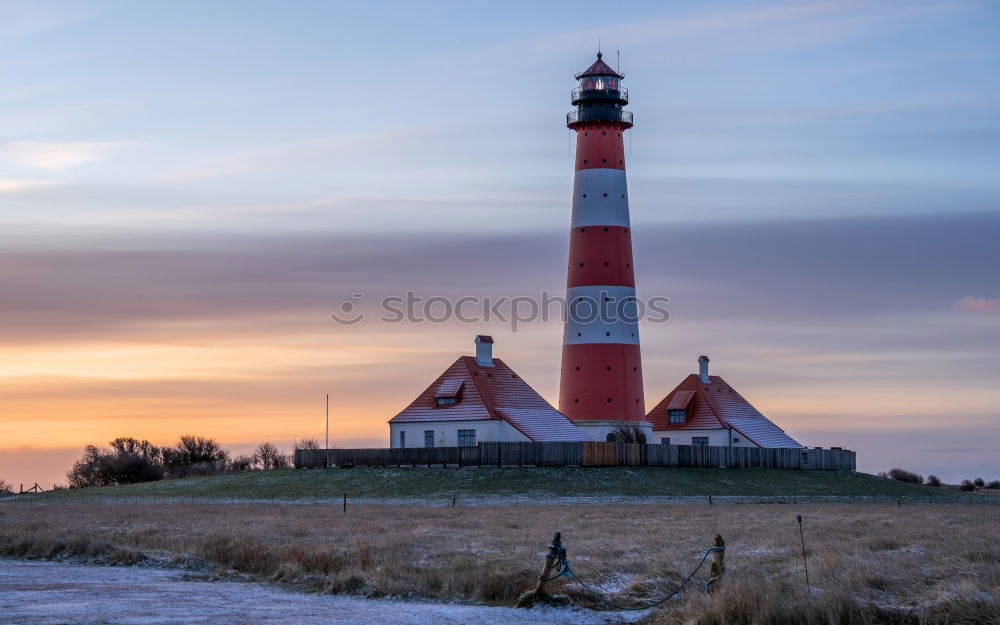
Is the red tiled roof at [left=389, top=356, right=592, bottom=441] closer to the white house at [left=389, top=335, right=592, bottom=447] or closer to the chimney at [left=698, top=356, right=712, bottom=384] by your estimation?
the white house at [left=389, top=335, right=592, bottom=447]

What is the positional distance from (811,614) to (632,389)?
47156mm

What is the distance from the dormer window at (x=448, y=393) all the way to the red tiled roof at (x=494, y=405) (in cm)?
17

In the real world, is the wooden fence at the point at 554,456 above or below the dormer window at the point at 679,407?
below

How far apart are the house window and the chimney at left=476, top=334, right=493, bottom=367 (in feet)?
16.8

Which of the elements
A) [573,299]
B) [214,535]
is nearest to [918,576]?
[214,535]

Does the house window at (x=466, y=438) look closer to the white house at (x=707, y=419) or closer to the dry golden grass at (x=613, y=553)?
the white house at (x=707, y=419)

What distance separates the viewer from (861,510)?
4494 centimetres

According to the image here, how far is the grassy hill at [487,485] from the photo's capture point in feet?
Result: 178

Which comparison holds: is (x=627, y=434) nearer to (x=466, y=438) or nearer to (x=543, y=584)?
(x=466, y=438)

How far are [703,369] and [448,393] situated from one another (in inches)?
837

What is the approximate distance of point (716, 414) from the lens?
3002 inches

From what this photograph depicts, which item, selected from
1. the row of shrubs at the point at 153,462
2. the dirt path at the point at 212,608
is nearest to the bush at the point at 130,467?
the row of shrubs at the point at 153,462

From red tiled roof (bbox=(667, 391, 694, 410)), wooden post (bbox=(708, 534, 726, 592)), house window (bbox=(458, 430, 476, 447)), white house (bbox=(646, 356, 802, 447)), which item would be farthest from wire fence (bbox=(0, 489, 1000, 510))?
wooden post (bbox=(708, 534, 726, 592))

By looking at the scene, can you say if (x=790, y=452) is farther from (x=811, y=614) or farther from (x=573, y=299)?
(x=811, y=614)
